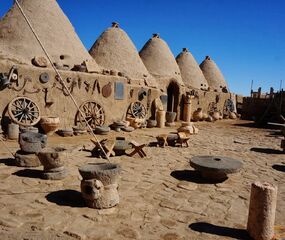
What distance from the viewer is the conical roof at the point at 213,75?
97.7ft

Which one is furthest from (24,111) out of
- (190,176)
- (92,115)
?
(190,176)

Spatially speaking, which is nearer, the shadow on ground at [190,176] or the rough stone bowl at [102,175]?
the rough stone bowl at [102,175]

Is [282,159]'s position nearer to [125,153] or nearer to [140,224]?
[125,153]

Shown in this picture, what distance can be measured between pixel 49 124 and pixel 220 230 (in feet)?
25.8

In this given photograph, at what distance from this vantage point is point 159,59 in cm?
2262

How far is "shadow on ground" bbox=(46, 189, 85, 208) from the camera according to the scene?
178 inches

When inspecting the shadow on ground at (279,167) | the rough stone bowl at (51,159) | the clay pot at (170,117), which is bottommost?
the shadow on ground at (279,167)

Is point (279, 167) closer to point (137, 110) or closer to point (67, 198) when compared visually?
point (67, 198)

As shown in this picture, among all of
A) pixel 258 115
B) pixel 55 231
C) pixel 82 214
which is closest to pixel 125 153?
pixel 82 214

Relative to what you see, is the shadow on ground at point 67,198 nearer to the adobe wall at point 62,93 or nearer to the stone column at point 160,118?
the adobe wall at point 62,93

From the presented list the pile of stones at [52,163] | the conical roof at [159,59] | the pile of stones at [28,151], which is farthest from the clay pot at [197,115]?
the pile of stones at [52,163]

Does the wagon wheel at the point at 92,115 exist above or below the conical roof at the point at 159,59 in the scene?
below

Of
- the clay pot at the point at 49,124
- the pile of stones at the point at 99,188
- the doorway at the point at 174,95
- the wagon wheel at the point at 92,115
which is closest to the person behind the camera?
the pile of stones at the point at 99,188

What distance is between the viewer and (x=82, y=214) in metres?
4.18
